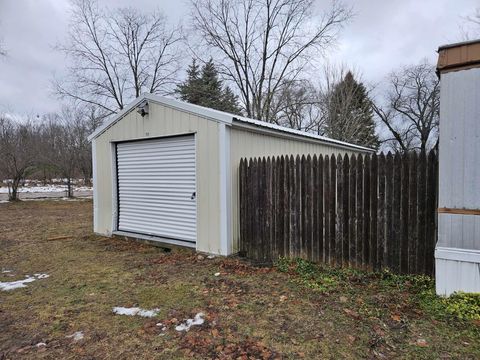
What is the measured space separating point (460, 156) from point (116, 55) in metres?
21.6

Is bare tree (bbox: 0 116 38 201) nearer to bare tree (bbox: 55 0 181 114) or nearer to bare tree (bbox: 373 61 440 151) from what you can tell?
bare tree (bbox: 55 0 181 114)

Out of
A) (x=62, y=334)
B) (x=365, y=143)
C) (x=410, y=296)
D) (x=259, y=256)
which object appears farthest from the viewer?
(x=365, y=143)

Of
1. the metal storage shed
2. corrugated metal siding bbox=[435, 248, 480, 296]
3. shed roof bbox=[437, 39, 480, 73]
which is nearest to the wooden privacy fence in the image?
the metal storage shed

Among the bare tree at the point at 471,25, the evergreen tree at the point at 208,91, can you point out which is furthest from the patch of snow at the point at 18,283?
the bare tree at the point at 471,25

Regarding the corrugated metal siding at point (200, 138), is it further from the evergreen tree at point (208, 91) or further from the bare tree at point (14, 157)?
the evergreen tree at point (208, 91)

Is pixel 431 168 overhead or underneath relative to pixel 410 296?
overhead

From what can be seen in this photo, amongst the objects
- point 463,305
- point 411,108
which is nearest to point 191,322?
point 463,305

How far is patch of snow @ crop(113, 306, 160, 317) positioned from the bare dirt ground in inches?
2.9

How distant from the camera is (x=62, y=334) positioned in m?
2.98

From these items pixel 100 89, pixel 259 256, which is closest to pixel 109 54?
pixel 100 89

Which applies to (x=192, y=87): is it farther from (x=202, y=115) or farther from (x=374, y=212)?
(x=374, y=212)

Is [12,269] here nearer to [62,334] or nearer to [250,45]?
[62,334]

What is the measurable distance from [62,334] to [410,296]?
150 inches

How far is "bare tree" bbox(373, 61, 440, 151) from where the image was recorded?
80.2ft
